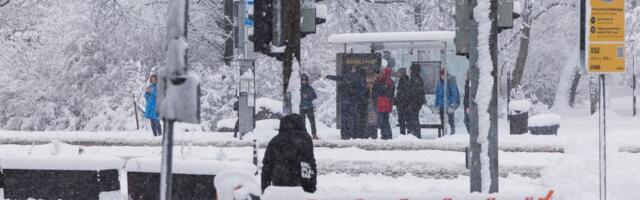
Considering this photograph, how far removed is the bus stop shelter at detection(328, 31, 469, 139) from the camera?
19719 mm

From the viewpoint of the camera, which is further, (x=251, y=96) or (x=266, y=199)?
(x=251, y=96)

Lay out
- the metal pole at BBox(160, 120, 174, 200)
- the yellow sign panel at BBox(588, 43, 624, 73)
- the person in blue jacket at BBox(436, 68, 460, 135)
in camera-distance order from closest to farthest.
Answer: the metal pole at BBox(160, 120, 174, 200)
the yellow sign panel at BBox(588, 43, 624, 73)
the person in blue jacket at BBox(436, 68, 460, 135)

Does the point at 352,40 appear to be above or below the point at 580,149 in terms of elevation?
above

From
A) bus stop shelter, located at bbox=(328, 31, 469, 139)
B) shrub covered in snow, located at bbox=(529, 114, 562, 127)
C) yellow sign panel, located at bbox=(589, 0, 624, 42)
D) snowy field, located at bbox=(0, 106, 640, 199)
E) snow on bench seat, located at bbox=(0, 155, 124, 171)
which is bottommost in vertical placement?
shrub covered in snow, located at bbox=(529, 114, 562, 127)

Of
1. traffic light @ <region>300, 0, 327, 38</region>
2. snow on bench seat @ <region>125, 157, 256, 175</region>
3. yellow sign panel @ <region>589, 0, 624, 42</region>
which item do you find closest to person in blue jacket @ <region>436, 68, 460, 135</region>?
traffic light @ <region>300, 0, 327, 38</region>

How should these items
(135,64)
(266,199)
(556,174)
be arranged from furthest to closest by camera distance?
(135,64), (556,174), (266,199)

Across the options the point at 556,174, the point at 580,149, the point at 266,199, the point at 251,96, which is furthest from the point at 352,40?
the point at 266,199

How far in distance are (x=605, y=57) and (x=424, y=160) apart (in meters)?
7.17

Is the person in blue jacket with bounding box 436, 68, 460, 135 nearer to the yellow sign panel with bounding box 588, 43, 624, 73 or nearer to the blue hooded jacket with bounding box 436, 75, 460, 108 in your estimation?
the blue hooded jacket with bounding box 436, 75, 460, 108

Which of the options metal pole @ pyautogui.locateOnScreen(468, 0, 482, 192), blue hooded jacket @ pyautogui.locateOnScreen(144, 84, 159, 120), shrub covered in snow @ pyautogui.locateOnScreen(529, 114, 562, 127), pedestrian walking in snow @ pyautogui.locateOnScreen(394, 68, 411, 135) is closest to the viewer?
metal pole @ pyautogui.locateOnScreen(468, 0, 482, 192)

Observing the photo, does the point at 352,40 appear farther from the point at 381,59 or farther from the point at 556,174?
the point at 556,174

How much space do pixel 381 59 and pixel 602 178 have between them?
10.9 meters

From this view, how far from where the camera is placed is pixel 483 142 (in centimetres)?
937

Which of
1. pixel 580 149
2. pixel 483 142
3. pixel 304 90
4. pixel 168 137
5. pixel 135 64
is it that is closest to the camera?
pixel 168 137
